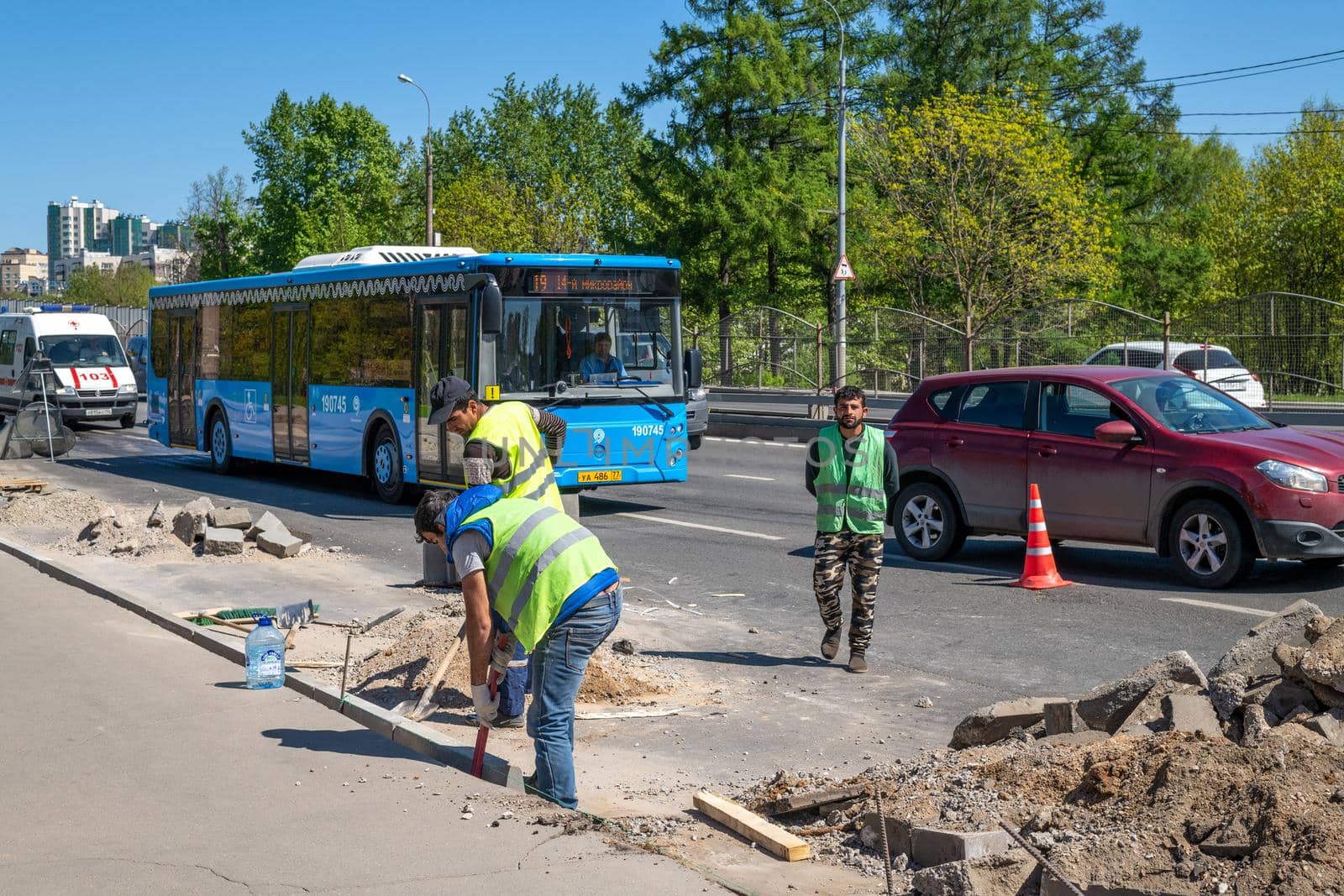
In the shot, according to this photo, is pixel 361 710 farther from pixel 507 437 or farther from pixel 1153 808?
A: pixel 1153 808

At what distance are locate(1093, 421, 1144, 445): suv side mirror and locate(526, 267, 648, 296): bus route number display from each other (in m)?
6.62

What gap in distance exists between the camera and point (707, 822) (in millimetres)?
5766

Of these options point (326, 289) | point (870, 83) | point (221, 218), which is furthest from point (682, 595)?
point (221, 218)

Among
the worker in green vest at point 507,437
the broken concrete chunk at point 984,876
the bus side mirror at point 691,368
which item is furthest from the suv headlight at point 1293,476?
the bus side mirror at point 691,368

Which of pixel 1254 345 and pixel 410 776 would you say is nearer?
pixel 410 776

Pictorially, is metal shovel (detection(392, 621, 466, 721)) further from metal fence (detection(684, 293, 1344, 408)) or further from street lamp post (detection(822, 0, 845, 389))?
street lamp post (detection(822, 0, 845, 389))

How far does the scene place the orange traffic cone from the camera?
447 inches

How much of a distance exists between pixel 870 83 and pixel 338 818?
52.3 m

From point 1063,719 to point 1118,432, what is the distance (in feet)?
18.9

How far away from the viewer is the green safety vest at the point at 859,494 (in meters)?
8.66

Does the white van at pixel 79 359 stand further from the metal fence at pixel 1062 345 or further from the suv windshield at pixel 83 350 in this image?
the metal fence at pixel 1062 345

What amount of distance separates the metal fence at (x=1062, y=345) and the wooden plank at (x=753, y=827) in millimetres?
21030

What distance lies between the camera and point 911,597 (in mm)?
11188

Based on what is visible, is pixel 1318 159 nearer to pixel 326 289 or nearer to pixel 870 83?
pixel 870 83
